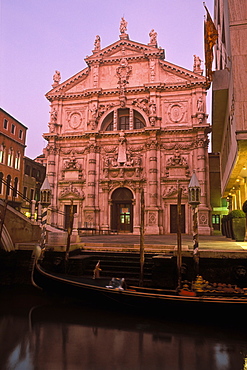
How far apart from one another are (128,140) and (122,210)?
6.86m

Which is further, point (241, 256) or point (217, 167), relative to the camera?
point (217, 167)

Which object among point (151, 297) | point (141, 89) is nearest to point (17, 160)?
point (141, 89)

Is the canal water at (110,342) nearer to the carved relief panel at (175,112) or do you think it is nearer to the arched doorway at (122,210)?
the arched doorway at (122,210)

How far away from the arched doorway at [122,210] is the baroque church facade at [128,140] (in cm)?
10

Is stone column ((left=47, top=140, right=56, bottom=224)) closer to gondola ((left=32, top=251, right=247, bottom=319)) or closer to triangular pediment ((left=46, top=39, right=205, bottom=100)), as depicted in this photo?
triangular pediment ((left=46, top=39, right=205, bottom=100))

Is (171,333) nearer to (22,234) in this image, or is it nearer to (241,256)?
(241,256)

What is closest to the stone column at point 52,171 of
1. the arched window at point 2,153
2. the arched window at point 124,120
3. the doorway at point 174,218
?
the arched window at point 124,120

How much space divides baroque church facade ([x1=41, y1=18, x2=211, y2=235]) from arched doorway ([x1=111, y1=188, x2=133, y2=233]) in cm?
10

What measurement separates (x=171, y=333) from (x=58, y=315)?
332 cm

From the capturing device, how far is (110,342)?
603cm

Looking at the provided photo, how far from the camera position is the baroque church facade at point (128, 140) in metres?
24.7

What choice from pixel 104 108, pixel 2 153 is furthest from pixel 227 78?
pixel 2 153

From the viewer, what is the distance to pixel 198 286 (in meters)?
7.96

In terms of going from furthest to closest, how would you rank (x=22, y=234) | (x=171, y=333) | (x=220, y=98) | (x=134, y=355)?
(x=220, y=98), (x=22, y=234), (x=171, y=333), (x=134, y=355)
